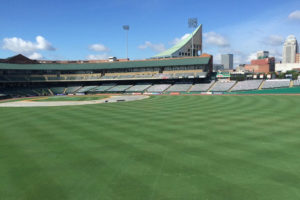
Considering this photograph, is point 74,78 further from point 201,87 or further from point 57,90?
point 201,87

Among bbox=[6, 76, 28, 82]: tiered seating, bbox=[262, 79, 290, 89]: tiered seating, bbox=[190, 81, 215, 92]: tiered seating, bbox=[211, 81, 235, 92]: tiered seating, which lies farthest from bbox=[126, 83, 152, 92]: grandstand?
bbox=[6, 76, 28, 82]: tiered seating

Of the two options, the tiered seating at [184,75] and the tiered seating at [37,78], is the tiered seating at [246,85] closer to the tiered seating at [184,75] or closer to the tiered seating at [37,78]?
the tiered seating at [184,75]

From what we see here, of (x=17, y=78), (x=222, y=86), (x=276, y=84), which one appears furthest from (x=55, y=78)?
(x=276, y=84)

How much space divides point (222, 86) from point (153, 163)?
2392 inches

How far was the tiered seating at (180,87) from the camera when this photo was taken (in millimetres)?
69887

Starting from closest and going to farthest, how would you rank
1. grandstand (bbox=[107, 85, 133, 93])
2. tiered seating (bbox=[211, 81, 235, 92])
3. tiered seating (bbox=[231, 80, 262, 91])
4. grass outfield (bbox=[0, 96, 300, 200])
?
grass outfield (bbox=[0, 96, 300, 200]), tiered seating (bbox=[231, 80, 262, 91]), tiered seating (bbox=[211, 81, 235, 92]), grandstand (bbox=[107, 85, 133, 93])

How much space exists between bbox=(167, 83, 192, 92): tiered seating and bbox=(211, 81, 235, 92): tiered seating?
903 centimetres

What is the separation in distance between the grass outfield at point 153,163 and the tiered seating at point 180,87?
51334 millimetres

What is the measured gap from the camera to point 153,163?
11.2m

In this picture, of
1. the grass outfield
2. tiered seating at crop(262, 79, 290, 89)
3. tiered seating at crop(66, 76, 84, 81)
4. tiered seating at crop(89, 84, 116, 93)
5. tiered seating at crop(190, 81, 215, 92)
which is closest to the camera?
the grass outfield

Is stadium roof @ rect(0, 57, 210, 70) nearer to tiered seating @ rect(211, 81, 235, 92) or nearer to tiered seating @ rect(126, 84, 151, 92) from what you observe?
tiered seating @ rect(126, 84, 151, 92)

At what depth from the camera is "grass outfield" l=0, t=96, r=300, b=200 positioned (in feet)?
27.6

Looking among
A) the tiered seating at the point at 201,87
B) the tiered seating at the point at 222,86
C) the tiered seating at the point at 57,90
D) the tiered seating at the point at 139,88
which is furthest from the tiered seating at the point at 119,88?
the tiered seating at the point at 222,86

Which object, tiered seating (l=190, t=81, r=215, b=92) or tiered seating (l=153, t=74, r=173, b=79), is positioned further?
tiered seating (l=153, t=74, r=173, b=79)
